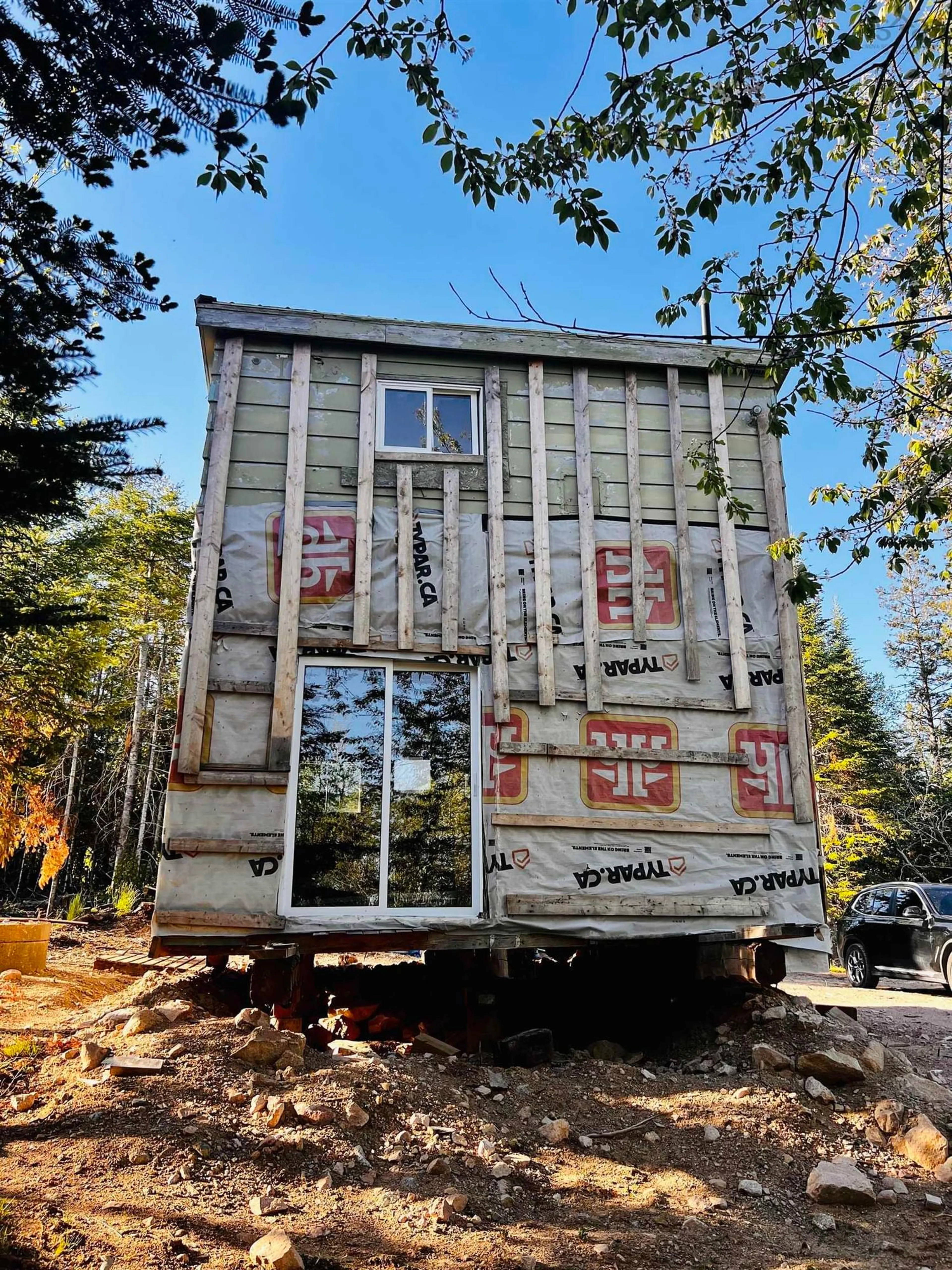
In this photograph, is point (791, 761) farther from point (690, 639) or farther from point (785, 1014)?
point (785, 1014)

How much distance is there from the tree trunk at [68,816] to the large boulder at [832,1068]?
47.6 feet

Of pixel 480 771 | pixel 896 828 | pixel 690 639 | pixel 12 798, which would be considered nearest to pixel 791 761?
pixel 690 639

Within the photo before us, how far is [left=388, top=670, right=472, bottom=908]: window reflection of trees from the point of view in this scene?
24.2ft

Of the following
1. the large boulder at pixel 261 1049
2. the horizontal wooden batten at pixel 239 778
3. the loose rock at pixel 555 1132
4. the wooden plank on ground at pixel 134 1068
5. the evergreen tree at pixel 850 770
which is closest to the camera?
the loose rock at pixel 555 1132

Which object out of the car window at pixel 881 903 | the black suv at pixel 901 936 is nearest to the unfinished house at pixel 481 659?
the black suv at pixel 901 936

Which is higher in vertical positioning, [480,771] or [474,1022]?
[480,771]

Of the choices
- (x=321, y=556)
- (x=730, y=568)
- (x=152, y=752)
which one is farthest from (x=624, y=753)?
(x=152, y=752)

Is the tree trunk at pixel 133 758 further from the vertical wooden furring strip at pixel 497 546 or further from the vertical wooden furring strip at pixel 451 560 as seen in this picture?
the vertical wooden furring strip at pixel 497 546

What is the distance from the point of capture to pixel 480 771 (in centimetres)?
767

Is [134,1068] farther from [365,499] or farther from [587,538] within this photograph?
[587,538]

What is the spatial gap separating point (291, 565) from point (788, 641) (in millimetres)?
4841

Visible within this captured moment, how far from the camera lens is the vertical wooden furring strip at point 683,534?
8.23 metres

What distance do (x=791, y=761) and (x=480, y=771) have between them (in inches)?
118

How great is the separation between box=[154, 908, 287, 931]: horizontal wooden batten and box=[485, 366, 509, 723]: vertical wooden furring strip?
253 cm
